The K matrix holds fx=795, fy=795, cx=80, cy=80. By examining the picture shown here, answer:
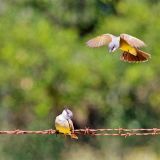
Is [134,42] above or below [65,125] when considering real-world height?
above

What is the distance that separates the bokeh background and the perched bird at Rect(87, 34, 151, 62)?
20.1 feet

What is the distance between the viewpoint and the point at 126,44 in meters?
4.14

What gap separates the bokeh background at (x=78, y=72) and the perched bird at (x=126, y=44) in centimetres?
613

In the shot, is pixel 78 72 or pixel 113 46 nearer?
pixel 113 46

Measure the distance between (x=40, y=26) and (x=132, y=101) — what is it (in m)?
1.85

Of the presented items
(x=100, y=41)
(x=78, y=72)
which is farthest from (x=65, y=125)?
(x=78, y=72)

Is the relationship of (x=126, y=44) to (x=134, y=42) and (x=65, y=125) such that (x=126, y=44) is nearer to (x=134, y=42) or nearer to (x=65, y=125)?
(x=134, y=42)

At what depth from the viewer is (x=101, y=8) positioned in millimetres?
10305

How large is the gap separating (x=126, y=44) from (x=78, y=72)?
678 centimetres

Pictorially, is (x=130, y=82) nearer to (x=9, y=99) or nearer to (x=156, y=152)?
(x=156, y=152)

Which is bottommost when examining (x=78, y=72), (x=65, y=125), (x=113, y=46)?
(x=65, y=125)

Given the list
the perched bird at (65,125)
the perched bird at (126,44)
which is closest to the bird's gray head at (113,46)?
the perched bird at (126,44)

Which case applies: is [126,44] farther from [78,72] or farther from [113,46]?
[78,72]

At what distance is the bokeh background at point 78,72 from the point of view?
1081cm
